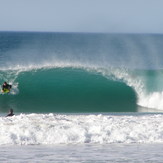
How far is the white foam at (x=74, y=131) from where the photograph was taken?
62.0 ft

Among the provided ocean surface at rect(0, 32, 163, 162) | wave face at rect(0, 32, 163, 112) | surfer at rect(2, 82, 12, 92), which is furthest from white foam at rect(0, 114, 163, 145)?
wave face at rect(0, 32, 163, 112)

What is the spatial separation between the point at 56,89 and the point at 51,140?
44.1ft

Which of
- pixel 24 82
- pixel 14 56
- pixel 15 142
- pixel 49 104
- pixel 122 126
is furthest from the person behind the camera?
pixel 14 56

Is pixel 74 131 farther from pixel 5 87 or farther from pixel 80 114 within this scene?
pixel 5 87

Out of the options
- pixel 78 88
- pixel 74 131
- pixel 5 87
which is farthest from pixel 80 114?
pixel 74 131

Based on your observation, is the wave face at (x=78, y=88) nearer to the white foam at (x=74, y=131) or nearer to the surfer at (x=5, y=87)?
the surfer at (x=5, y=87)

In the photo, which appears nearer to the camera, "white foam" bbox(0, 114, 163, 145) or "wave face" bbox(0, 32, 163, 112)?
"white foam" bbox(0, 114, 163, 145)

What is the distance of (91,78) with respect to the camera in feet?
109

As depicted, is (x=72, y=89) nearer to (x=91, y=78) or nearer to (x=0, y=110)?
(x=91, y=78)

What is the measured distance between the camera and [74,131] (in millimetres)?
19422

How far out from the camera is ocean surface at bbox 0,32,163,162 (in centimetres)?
1752

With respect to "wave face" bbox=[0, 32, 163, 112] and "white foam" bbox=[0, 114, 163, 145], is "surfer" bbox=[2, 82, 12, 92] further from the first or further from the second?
"white foam" bbox=[0, 114, 163, 145]

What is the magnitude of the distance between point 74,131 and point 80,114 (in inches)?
259

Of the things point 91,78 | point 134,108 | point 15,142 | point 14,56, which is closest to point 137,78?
point 91,78
